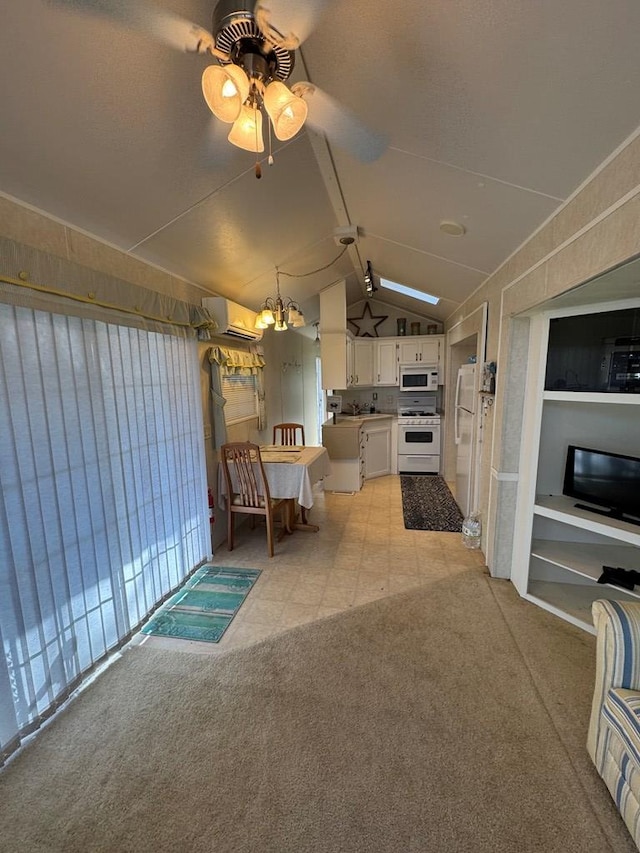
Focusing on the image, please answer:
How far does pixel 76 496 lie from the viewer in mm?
1768

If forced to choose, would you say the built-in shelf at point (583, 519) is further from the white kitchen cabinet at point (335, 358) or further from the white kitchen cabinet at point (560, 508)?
the white kitchen cabinet at point (335, 358)

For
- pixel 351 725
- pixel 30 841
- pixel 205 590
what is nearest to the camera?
pixel 30 841

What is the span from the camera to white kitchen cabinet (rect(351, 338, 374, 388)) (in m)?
5.60

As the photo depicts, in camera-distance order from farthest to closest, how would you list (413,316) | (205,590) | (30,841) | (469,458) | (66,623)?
(413,316) < (469,458) < (205,590) < (66,623) < (30,841)

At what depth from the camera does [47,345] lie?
5.31 ft

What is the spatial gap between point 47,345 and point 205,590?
200 cm

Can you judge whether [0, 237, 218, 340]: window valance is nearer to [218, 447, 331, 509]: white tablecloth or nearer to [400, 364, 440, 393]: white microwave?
[218, 447, 331, 509]: white tablecloth

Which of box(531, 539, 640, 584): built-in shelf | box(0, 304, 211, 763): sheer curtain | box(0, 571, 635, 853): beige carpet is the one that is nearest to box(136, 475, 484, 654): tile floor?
box(0, 571, 635, 853): beige carpet

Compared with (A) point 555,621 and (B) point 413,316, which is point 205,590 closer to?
(A) point 555,621

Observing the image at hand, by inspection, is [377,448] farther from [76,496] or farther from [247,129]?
[247,129]

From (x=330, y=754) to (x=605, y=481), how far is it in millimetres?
2184

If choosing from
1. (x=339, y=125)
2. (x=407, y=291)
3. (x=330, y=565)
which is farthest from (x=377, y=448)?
(x=339, y=125)

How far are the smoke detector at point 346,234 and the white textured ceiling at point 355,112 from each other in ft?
1.91

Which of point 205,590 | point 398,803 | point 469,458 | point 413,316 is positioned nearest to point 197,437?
point 205,590
